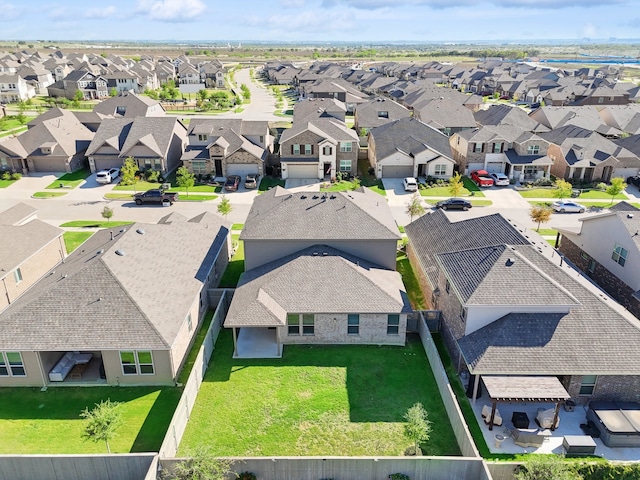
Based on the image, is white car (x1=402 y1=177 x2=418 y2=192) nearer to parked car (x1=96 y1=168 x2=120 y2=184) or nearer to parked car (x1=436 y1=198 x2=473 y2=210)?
→ parked car (x1=436 y1=198 x2=473 y2=210)

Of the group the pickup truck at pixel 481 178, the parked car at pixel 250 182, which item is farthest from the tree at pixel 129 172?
the pickup truck at pixel 481 178

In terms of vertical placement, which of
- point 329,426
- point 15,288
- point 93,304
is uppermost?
point 93,304

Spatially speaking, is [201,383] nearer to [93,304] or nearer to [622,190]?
[93,304]

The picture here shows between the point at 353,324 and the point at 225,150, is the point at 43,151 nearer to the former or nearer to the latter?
the point at 225,150

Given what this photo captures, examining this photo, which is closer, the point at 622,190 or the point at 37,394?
the point at 37,394

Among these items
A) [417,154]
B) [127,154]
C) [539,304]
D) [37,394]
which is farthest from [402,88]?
[37,394]

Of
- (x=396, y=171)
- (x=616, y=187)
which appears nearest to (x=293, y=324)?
(x=396, y=171)
